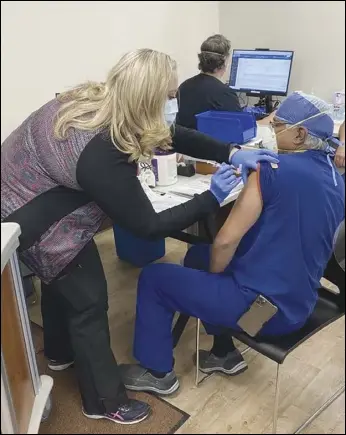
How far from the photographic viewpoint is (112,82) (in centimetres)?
128

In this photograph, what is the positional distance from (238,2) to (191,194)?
73cm

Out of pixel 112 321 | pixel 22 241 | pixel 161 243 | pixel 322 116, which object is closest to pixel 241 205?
pixel 322 116

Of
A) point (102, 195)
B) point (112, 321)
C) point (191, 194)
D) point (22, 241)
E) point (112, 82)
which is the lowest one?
point (112, 321)

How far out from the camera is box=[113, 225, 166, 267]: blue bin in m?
2.44

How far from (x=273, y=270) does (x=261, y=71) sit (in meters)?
0.57

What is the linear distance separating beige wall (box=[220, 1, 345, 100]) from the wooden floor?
0.62 metres

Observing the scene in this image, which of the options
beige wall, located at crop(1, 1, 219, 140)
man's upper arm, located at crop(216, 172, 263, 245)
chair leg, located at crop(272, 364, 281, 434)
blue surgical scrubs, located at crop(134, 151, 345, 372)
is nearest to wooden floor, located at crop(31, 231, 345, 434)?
chair leg, located at crop(272, 364, 281, 434)

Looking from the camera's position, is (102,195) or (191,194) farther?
(191,194)

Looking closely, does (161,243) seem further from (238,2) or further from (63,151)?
(238,2)

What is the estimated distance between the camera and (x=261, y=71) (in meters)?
1.53

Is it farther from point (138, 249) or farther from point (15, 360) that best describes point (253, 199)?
point (138, 249)

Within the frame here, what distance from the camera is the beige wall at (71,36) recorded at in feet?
3.48

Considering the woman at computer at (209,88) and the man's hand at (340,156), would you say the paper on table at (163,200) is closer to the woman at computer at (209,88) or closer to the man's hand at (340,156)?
the woman at computer at (209,88)

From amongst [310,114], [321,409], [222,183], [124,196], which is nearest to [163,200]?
[222,183]
